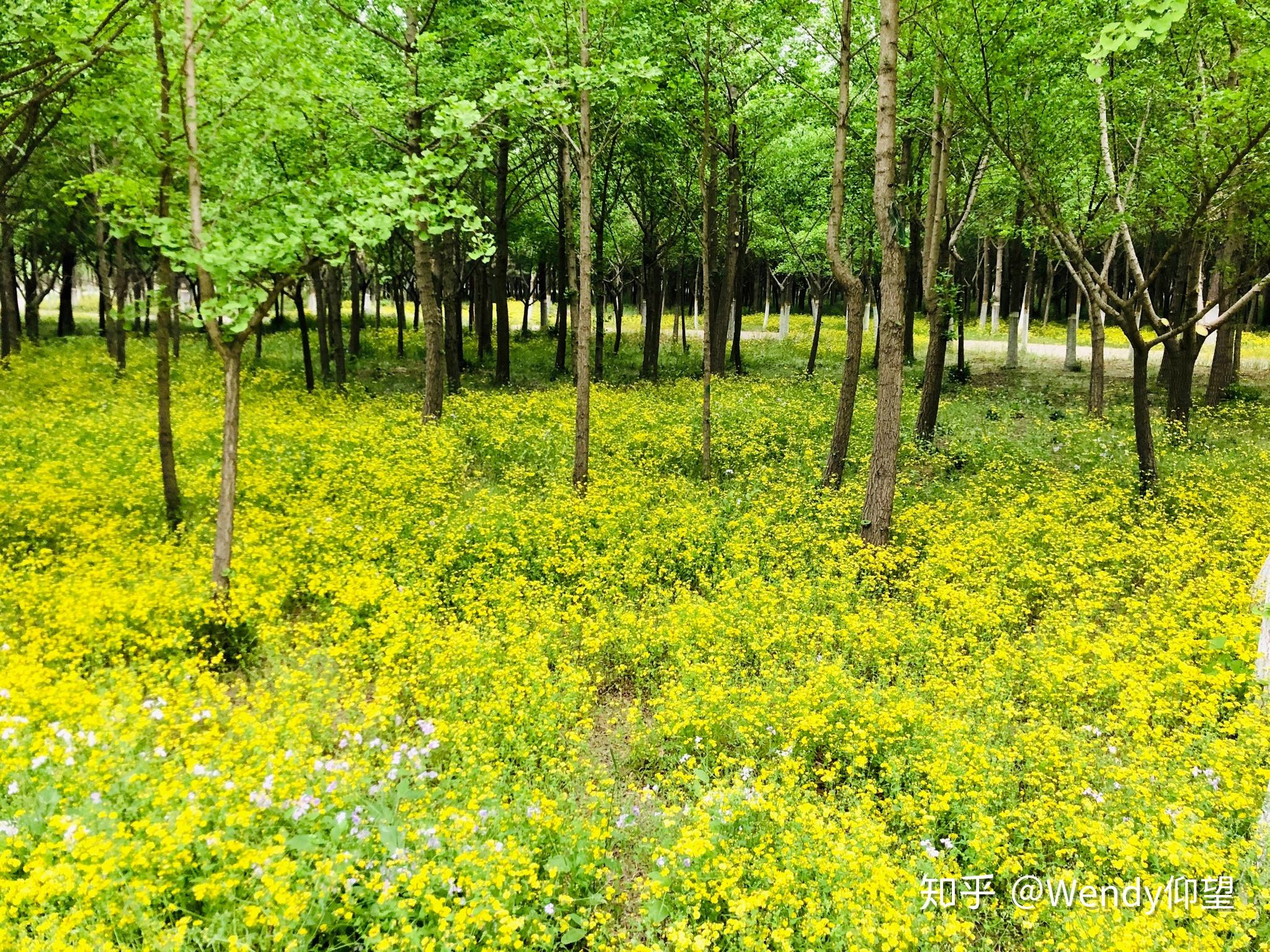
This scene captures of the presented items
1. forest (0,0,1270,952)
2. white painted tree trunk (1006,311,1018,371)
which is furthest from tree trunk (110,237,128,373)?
white painted tree trunk (1006,311,1018,371)

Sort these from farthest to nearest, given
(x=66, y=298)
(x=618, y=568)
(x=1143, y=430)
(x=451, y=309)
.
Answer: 1. (x=66, y=298)
2. (x=451, y=309)
3. (x=1143, y=430)
4. (x=618, y=568)

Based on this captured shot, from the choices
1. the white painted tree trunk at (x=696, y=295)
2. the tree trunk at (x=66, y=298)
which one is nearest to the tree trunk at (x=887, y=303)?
the tree trunk at (x=66, y=298)

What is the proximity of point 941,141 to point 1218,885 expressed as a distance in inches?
549

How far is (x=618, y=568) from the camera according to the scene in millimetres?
9891

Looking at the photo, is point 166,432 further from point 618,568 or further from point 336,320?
point 336,320

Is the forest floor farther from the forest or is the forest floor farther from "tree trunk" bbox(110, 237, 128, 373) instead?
"tree trunk" bbox(110, 237, 128, 373)

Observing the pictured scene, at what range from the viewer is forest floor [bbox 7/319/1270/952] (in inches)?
164

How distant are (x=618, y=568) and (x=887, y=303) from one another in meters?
5.40

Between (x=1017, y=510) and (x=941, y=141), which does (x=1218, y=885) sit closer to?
(x=1017, y=510)

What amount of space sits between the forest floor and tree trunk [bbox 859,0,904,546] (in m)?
0.71

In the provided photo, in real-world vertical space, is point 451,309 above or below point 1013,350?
above

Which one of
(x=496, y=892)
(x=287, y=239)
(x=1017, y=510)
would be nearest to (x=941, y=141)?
(x=1017, y=510)

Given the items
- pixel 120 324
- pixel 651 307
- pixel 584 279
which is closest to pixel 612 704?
pixel 584 279

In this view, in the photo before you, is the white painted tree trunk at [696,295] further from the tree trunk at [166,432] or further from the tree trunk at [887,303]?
the tree trunk at [166,432]
